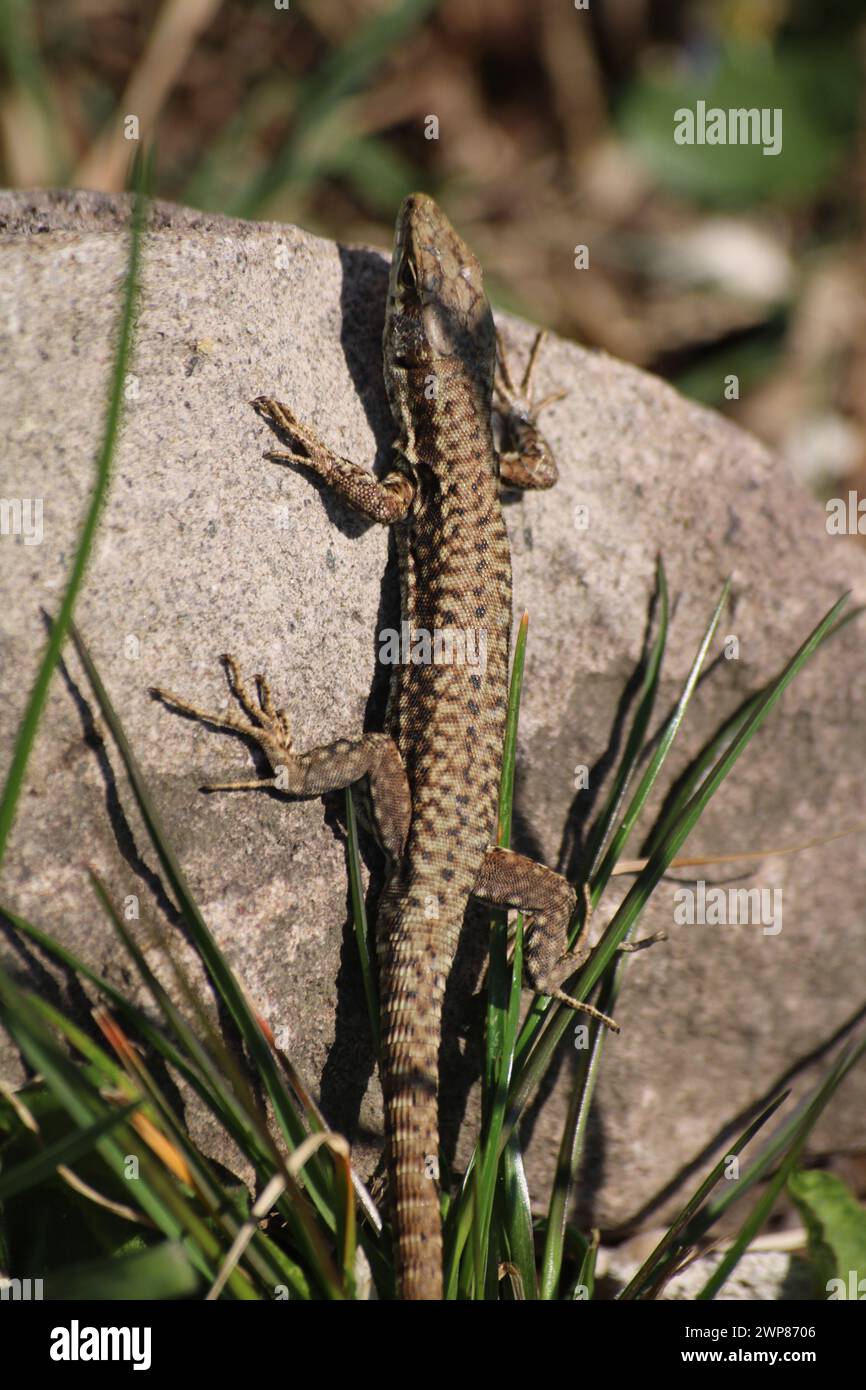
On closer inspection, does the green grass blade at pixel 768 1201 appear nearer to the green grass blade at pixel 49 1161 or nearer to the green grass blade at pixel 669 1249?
the green grass blade at pixel 669 1249

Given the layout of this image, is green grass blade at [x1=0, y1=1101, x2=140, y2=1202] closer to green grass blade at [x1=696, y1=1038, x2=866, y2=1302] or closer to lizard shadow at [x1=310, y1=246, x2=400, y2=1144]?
lizard shadow at [x1=310, y1=246, x2=400, y2=1144]

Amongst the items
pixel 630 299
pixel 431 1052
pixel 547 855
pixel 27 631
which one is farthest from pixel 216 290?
pixel 630 299

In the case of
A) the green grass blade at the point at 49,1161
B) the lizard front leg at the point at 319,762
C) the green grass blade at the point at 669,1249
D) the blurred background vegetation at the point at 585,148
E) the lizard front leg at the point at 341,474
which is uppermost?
the blurred background vegetation at the point at 585,148

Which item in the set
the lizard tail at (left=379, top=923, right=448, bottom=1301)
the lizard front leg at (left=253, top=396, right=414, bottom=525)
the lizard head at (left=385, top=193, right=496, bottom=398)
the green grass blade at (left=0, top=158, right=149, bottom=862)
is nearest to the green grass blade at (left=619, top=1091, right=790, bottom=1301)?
the lizard tail at (left=379, top=923, right=448, bottom=1301)

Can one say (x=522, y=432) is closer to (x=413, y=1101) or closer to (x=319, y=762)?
(x=319, y=762)

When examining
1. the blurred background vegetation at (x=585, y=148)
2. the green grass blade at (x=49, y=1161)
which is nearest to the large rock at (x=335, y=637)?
Result: the green grass blade at (x=49, y=1161)

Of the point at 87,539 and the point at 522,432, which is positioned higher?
the point at 522,432

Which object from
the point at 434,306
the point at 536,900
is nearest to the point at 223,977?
the point at 536,900

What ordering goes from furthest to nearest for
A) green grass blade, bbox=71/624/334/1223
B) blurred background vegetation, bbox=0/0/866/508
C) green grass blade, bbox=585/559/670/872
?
blurred background vegetation, bbox=0/0/866/508 → green grass blade, bbox=585/559/670/872 → green grass blade, bbox=71/624/334/1223
